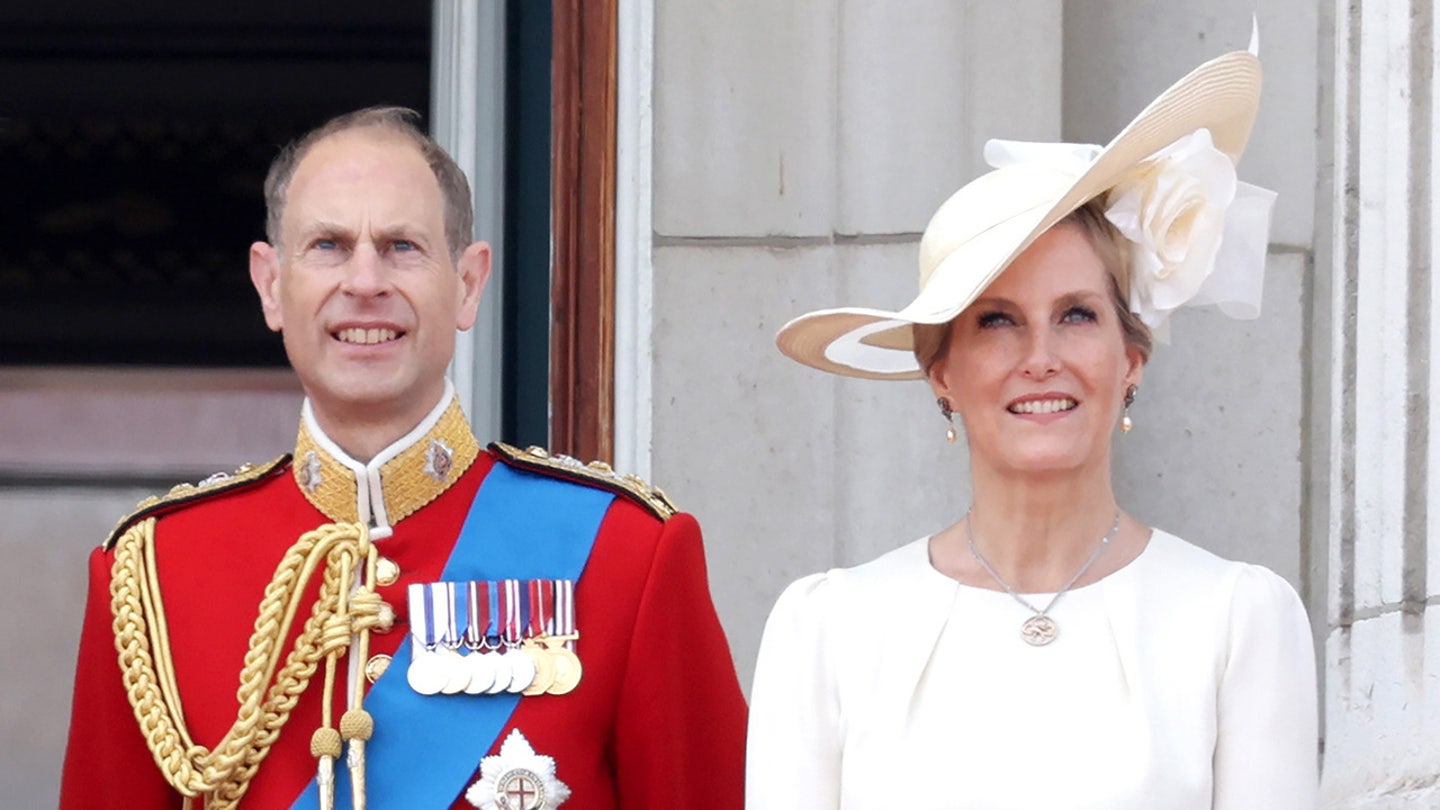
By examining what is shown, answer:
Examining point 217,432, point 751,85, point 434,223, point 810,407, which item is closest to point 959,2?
point 751,85

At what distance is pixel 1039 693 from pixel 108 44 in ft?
9.97

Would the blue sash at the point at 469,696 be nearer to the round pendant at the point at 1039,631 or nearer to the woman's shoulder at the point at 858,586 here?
the woman's shoulder at the point at 858,586

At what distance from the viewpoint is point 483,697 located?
3002 mm

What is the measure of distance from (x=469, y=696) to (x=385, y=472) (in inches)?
11.4

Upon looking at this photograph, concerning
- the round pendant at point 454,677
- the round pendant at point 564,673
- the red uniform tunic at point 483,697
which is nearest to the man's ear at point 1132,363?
the red uniform tunic at point 483,697

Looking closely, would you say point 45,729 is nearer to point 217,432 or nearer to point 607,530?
point 217,432

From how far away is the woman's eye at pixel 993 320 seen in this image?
106 inches

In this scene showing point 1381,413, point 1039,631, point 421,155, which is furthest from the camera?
point 1381,413

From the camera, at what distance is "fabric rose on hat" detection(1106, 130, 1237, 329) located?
106 inches

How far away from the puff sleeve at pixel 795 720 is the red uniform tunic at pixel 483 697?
0.33 m

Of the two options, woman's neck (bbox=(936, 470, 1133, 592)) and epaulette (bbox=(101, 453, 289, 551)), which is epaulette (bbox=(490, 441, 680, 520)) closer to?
epaulette (bbox=(101, 453, 289, 551))

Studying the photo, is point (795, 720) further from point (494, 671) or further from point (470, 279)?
point (470, 279)

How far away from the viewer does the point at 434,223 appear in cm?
308

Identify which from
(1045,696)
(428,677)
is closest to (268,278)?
(428,677)
